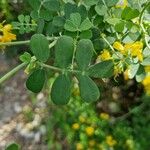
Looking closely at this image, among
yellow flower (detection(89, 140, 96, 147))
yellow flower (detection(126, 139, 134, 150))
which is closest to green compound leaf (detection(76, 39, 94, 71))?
yellow flower (detection(126, 139, 134, 150))

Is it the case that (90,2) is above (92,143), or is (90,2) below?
above

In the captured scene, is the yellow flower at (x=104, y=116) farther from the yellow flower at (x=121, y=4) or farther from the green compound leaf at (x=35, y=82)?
the green compound leaf at (x=35, y=82)

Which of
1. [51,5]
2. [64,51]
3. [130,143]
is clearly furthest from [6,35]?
[130,143]

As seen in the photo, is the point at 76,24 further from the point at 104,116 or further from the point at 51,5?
the point at 104,116

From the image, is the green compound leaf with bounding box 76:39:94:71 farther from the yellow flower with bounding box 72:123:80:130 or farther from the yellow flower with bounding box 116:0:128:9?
the yellow flower with bounding box 72:123:80:130

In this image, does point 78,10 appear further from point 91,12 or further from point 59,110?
point 59,110
